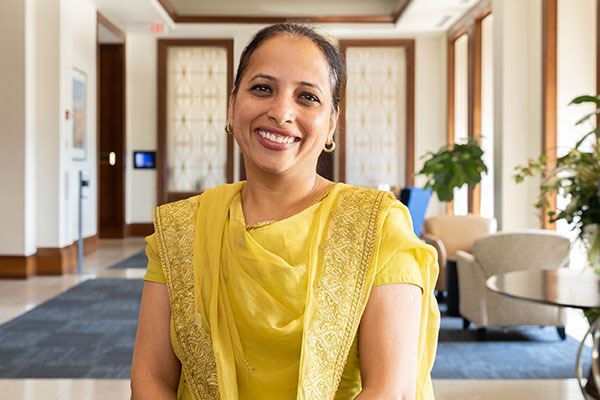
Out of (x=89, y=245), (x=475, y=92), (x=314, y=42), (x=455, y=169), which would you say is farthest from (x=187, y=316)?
(x=475, y=92)

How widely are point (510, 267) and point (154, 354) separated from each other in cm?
435

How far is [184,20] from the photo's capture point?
12.3 m

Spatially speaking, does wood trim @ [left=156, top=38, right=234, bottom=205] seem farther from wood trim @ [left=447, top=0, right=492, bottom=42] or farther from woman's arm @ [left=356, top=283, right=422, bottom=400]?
woman's arm @ [left=356, top=283, right=422, bottom=400]

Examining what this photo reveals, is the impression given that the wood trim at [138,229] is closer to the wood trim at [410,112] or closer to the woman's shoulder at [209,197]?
the wood trim at [410,112]

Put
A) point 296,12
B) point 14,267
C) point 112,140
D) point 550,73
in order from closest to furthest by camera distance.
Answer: point 550,73
point 14,267
point 296,12
point 112,140

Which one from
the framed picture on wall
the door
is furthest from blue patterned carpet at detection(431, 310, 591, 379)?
the door

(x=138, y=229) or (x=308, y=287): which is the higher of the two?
(x=308, y=287)

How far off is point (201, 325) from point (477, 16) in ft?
33.2

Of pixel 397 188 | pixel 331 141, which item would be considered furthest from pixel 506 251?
pixel 397 188

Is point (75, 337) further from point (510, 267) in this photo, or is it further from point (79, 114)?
point (79, 114)

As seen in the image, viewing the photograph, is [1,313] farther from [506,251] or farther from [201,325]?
[201,325]

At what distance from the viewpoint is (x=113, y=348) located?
17.1 ft

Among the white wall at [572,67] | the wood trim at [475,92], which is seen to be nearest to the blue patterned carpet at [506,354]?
the white wall at [572,67]

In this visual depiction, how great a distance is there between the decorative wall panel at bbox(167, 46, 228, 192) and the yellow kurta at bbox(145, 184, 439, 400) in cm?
1222
